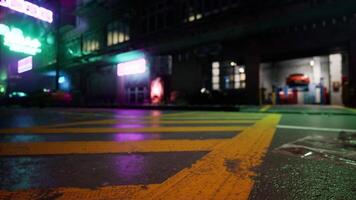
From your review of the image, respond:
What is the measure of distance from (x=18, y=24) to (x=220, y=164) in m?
38.3

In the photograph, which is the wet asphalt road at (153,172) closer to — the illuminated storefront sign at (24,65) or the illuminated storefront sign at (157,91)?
the illuminated storefront sign at (157,91)

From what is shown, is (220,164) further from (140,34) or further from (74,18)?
(74,18)

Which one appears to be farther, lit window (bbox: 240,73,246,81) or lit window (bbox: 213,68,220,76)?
lit window (bbox: 213,68,220,76)

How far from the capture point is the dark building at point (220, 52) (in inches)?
687

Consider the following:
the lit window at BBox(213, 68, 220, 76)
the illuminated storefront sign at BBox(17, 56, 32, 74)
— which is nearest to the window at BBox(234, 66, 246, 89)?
the lit window at BBox(213, 68, 220, 76)

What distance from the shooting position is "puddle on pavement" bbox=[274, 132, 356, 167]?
3.93m

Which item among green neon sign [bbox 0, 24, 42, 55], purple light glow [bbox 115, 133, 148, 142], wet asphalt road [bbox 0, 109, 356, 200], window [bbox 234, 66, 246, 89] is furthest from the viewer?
green neon sign [bbox 0, 24, 42, 55]

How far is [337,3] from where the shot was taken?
570 inches

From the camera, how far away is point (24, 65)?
44.1 meters

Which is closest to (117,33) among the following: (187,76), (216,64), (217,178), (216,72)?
(187,76)

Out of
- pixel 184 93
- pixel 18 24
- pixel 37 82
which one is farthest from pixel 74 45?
pixel 184 93

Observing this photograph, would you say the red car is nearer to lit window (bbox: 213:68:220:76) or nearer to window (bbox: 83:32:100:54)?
lit window (bbox: 213:68:220:76)

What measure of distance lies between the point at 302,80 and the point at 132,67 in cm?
1422

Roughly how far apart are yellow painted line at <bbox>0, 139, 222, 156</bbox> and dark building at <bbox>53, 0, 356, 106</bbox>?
1270 cm
